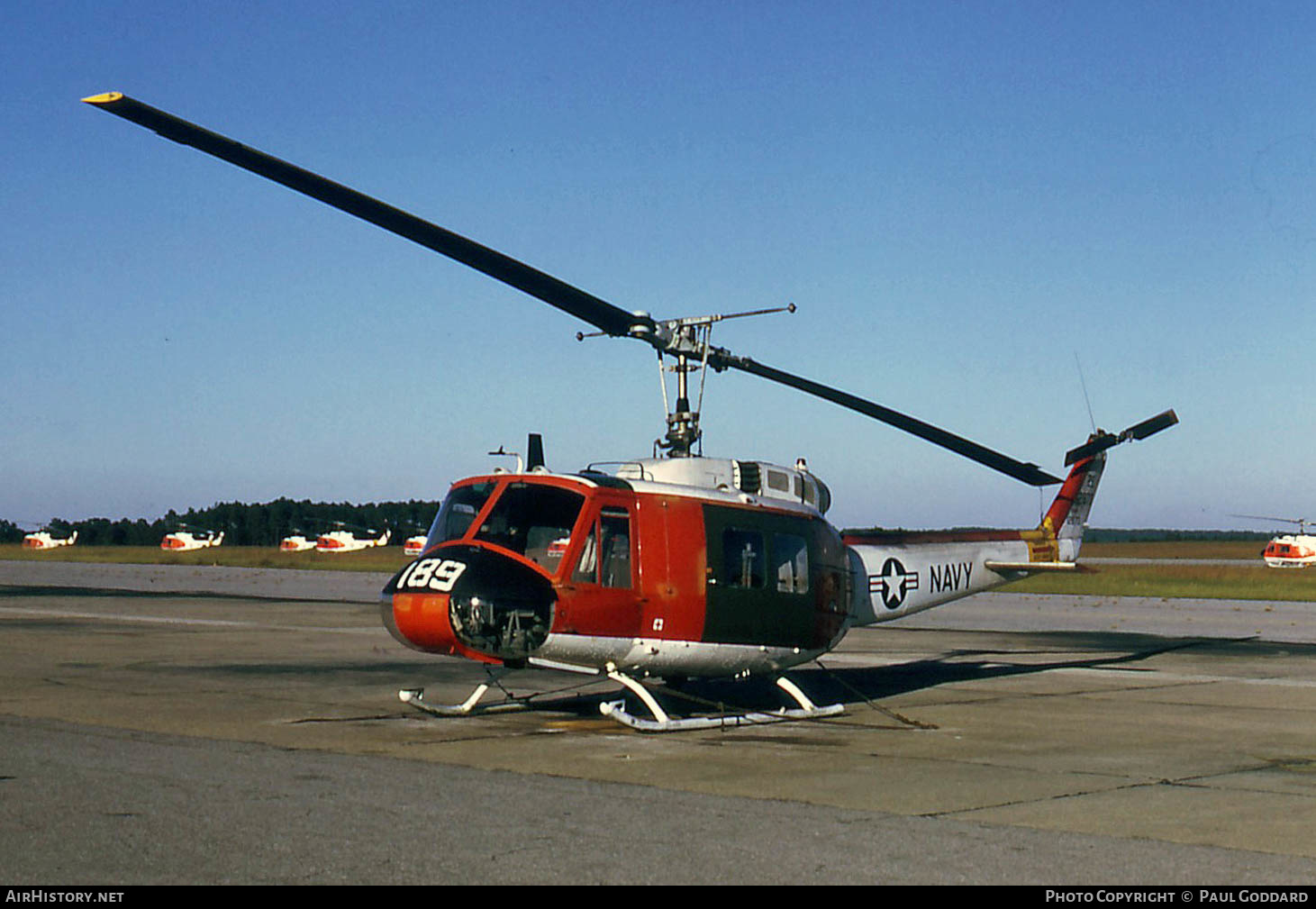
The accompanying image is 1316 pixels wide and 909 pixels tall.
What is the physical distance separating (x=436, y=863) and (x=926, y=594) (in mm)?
11856

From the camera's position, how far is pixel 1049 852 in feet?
26.0

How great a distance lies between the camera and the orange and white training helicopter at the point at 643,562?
12789mm

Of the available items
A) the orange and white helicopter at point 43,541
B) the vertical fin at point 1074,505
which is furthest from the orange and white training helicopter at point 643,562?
the orange and white helicopter at point 43,541

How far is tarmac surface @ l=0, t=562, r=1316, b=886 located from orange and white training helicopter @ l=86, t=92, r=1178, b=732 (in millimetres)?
928

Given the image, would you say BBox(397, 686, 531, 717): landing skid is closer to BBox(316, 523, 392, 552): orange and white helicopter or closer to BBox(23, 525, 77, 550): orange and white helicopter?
BBox(316, 523, 392, 552): orange and white helicopter

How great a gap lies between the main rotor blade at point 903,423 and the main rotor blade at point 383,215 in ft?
6.36

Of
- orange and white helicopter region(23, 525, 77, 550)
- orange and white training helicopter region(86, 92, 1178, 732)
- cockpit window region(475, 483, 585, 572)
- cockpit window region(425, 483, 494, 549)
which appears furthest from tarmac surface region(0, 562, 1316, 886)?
orange and white helicopter region(23, 525, 77, 550)

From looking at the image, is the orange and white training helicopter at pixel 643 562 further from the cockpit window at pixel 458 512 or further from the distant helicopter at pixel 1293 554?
the distant helicopter at pixel 1293 554

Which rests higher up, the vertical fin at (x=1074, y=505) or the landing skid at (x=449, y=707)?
the vertical fin at (x=1074, y=505)

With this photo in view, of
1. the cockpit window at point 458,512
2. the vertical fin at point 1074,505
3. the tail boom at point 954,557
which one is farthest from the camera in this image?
the vertical fin at point 1074,505

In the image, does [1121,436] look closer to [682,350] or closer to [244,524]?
[682,350]

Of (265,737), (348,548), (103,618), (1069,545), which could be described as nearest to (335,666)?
(265,737)

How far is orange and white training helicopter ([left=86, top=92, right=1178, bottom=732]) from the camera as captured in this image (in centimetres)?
1279
